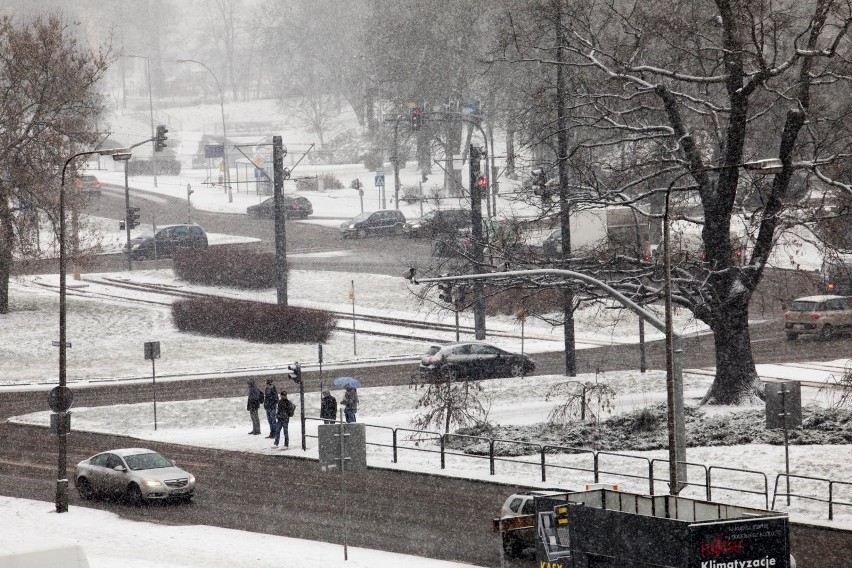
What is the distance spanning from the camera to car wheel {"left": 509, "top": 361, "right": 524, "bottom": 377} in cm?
4319

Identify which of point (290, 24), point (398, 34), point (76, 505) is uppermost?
point (290, 24)

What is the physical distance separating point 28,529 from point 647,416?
615 inches

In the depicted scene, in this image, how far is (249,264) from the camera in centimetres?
6072

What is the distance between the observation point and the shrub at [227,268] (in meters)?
60.4

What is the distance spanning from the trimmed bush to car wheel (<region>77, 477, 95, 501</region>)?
73.9ft

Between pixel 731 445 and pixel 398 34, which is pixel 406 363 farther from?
pixel 398 34

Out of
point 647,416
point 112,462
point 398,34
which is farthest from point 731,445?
point 398,34

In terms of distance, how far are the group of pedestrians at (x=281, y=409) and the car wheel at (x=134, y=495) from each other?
6.27m

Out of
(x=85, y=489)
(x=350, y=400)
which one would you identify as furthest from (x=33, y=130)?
(x=85, y=489)

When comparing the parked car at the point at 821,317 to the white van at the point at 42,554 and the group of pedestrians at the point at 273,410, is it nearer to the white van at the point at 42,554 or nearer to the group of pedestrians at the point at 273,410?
the group of pedestrians at the point at 273,410

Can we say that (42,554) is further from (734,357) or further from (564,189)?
(564,189)

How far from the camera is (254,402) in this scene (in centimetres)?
3481

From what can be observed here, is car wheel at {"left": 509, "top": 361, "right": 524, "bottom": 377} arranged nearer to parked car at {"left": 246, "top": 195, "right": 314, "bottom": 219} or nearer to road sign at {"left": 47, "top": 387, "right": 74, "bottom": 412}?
road sign at {"left": 47, "top": 387, "right": 74, "bottom": 412}

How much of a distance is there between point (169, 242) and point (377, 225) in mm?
12901
